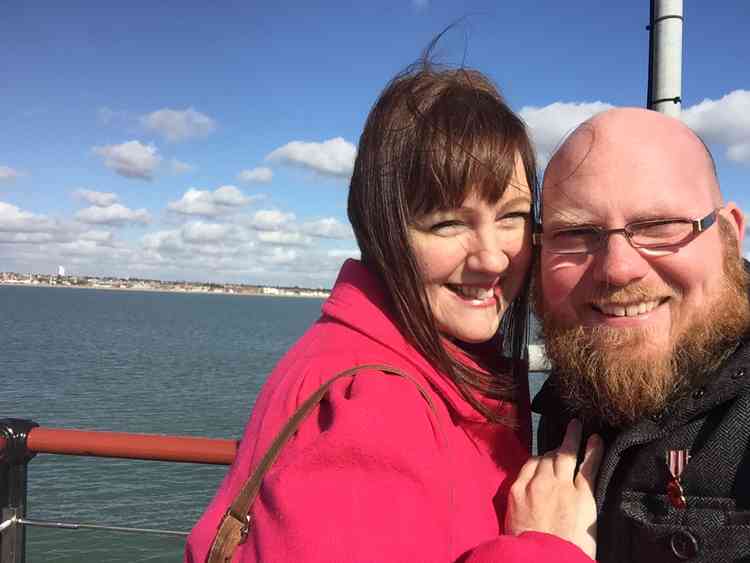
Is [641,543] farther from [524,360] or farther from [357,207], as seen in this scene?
[357,207]

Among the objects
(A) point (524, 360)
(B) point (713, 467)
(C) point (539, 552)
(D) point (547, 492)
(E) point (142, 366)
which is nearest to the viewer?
(C) point (539, 552)

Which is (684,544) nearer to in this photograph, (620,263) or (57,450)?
(620,263)

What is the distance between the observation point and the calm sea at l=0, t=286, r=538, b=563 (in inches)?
464

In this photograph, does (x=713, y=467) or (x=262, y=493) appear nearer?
(x=262, y=493)

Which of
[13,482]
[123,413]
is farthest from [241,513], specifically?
[123,413]

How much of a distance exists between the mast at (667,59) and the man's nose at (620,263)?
2.02 meters

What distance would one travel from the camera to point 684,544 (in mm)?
1638

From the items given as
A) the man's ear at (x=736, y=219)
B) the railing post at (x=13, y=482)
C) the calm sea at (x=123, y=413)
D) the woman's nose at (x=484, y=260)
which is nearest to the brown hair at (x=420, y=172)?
the woman's nose at (x=484, y=260)

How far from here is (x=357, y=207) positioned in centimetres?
193

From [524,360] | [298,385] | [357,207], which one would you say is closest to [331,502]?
[298,385]

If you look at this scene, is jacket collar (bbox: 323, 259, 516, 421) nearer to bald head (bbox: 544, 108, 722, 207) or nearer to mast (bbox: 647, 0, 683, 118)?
bald head (bbox: 544, 108, 722, 207)

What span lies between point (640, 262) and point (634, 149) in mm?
347

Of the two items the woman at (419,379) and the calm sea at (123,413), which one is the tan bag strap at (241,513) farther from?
the calm sea at (123,413)

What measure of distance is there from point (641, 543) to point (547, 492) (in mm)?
269
